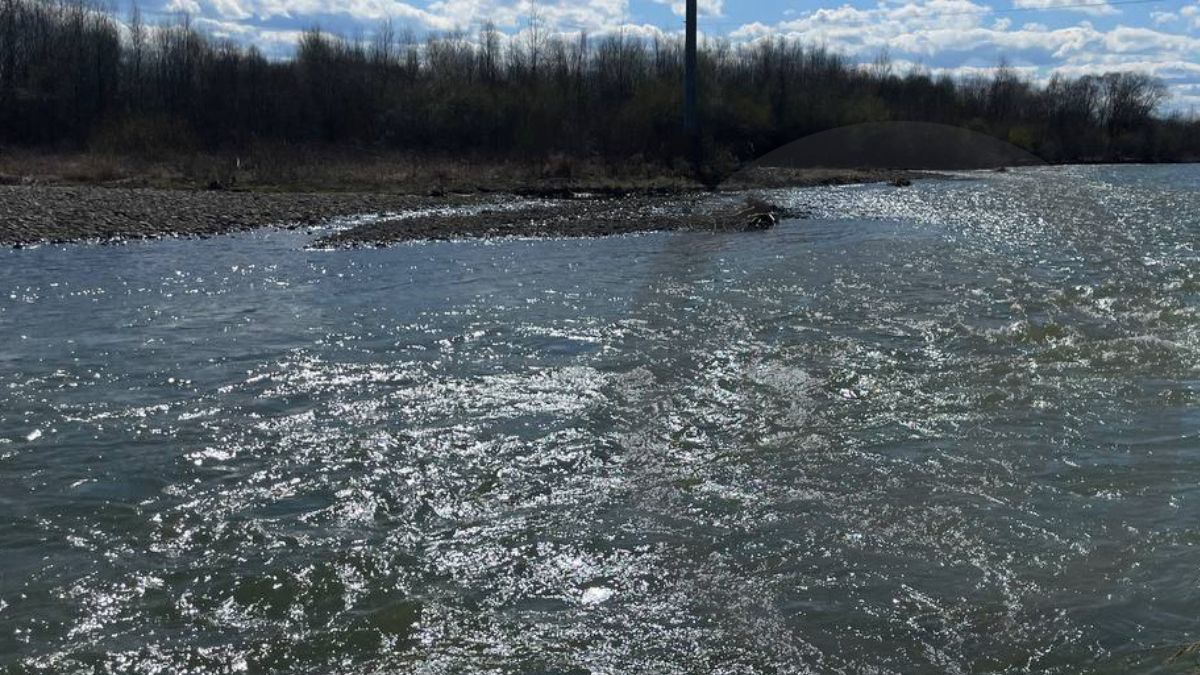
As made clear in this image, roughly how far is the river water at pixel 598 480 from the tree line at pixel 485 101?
3211 cm

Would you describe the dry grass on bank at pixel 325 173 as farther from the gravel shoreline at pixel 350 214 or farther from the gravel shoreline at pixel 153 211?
the gravel shoreline at pixel 153 211

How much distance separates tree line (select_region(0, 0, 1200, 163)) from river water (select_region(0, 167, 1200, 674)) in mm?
32110

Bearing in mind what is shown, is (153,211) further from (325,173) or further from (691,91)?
(691,91)

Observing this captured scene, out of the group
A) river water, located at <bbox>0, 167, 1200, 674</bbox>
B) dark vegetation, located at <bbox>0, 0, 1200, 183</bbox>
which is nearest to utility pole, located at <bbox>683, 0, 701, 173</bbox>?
dark vegetation, located at <bbox>0, 0, 1200, 183</bbox>

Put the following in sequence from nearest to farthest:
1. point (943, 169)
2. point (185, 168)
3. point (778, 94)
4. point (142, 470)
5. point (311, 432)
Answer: point (142, 470) < point (311, 432) < point (185, 168) < point (943, 169) < point (778, 94)

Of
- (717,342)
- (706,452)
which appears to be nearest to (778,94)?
(717,342)

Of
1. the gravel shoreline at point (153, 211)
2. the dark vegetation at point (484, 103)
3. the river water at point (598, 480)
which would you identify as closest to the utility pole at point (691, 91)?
the dark vegetation at point (484, 103)

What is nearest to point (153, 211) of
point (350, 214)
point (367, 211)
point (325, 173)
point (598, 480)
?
point (350, 214)

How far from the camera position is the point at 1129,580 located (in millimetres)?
7109

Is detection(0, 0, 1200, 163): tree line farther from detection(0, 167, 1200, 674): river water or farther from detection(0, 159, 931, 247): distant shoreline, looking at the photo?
detection(0, 167, 1200, 674): river water

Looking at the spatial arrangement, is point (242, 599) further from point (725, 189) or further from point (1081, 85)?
point (1081, 85)

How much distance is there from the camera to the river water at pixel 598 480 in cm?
643

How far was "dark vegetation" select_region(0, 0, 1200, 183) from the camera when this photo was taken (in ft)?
163

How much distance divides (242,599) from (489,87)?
5314cm
